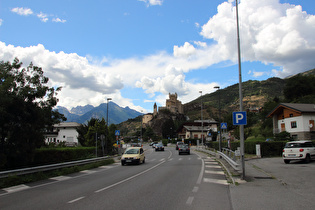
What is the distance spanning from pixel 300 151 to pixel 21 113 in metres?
18.9

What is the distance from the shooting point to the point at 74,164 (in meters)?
17.3

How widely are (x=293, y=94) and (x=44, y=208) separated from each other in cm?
7937

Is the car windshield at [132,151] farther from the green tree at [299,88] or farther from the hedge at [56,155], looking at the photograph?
the green tree at [299,88]

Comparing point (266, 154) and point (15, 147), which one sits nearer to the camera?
point (15, 147)

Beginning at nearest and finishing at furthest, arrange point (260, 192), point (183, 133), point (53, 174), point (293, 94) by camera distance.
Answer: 1. point (260, 192)
2. point (53, 174)
3. point (293, 94)
4. point (183, 133)

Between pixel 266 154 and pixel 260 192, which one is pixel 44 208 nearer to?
pixel 260 192

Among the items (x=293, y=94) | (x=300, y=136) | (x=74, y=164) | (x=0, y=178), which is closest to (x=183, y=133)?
(x=293, y=94)

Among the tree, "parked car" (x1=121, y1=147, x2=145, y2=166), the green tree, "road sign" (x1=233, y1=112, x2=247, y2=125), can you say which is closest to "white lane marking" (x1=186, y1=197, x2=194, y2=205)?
"road sign" (x1=233, y1=112, x2=247, y2=125)

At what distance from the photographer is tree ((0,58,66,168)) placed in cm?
1402

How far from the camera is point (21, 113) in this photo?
14.6 meters

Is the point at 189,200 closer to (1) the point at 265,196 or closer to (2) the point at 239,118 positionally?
(1) the point at 265,196

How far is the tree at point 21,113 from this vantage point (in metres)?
14.0

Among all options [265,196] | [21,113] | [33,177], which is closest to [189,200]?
[265,196]

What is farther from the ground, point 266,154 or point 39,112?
point 39,112
